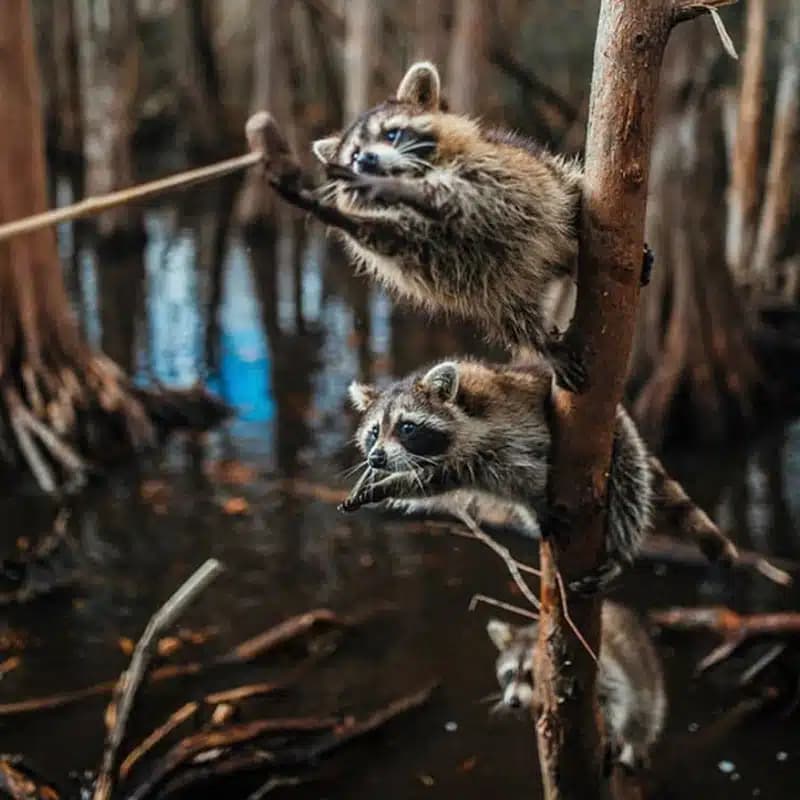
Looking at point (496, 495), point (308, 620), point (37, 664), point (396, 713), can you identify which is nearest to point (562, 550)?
point (496, 495)

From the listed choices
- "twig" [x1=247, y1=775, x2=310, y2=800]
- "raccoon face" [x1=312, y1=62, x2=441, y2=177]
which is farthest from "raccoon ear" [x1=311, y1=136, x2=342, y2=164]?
"twig" [x1=247, y1=775, x2=310, y2=800]

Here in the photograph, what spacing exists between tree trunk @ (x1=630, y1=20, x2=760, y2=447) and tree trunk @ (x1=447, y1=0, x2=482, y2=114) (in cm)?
216

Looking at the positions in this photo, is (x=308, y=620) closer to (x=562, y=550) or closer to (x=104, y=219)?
(x=562, y=550)

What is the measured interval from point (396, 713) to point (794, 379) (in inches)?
157

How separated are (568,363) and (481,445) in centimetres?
38

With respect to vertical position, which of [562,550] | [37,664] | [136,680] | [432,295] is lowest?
[37,664]

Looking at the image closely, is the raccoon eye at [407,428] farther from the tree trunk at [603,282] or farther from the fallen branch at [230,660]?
the fallen branch at [230,660]

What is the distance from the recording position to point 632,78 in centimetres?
185

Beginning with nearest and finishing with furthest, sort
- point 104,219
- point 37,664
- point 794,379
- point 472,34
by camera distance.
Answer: point 37,664 < point 794,379 < point 472,34 < point 104,219

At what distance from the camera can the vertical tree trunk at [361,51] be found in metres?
9.74

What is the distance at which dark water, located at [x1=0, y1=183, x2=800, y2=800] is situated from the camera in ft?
12.2

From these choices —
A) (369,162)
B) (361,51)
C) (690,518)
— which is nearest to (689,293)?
(690,518)

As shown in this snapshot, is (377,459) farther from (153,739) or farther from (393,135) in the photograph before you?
(153,739)

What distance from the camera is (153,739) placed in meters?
3.43
